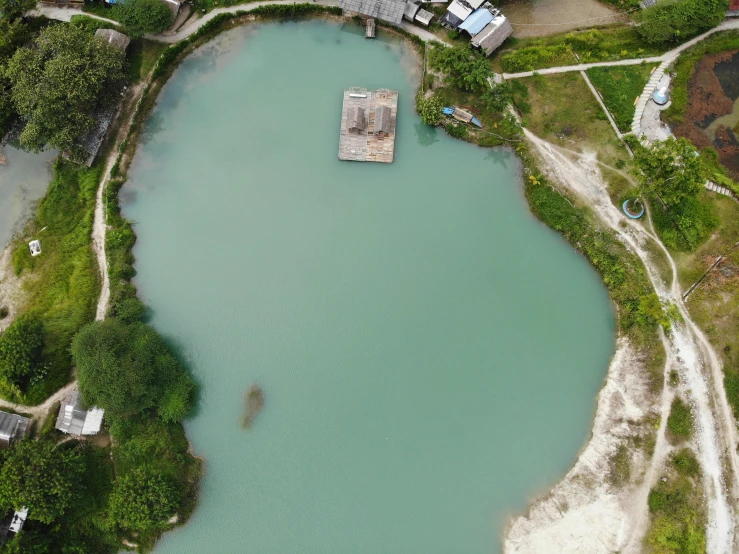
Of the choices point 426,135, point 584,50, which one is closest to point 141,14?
point 426,135

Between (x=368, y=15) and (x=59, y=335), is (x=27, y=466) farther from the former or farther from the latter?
(x=368, y=15)

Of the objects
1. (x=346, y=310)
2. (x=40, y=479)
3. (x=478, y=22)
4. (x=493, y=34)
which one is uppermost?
(x=478, y=22)

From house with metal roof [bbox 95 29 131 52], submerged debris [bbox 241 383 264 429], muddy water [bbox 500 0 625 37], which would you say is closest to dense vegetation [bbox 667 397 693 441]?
submerged debris [bbox 241 383 264 429]

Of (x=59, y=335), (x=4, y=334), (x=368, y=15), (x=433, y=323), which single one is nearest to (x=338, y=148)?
(x=368, y=15)

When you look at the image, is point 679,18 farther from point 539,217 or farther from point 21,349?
point 21,349

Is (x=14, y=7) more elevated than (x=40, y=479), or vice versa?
(x=14, y=7)
